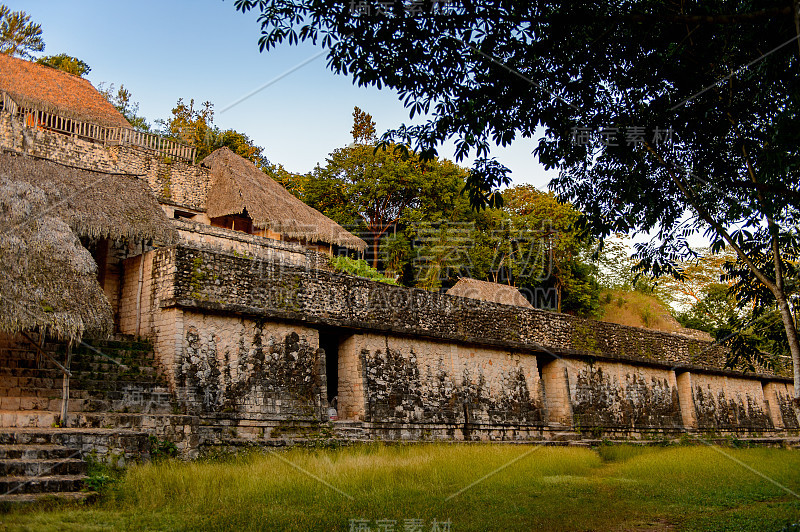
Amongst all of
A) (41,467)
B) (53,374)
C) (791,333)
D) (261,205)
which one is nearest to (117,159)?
(261,205)

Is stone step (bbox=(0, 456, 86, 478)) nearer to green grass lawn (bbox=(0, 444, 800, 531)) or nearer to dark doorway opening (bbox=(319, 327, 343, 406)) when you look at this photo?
green grass lawn (bbox=(0, 444, 800, 531))

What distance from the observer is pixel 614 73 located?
26.3ft

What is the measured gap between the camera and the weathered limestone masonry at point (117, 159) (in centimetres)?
1786

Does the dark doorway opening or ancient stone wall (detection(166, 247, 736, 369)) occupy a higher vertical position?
ancient stone wall (detection(166, 247, 736, 369))

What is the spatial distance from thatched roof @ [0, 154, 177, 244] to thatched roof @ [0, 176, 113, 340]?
48.7 inches

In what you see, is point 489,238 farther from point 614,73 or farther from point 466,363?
point 614,73

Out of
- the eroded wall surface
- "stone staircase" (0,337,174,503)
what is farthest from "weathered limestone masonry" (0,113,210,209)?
the eroded wall surface

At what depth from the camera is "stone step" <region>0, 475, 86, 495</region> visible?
622 centimetres

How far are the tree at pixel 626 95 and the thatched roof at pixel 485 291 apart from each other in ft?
45.0

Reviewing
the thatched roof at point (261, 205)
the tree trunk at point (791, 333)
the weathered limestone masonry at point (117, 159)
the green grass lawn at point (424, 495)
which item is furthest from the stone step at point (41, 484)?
the thatched roof at point (261, 205)

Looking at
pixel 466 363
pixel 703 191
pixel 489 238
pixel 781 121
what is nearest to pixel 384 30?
pixel 781 121

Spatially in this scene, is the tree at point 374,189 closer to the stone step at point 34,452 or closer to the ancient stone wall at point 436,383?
the ancient stone wall at point 436,383

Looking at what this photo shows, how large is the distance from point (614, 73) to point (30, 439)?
7.69m

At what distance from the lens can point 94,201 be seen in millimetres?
11953
